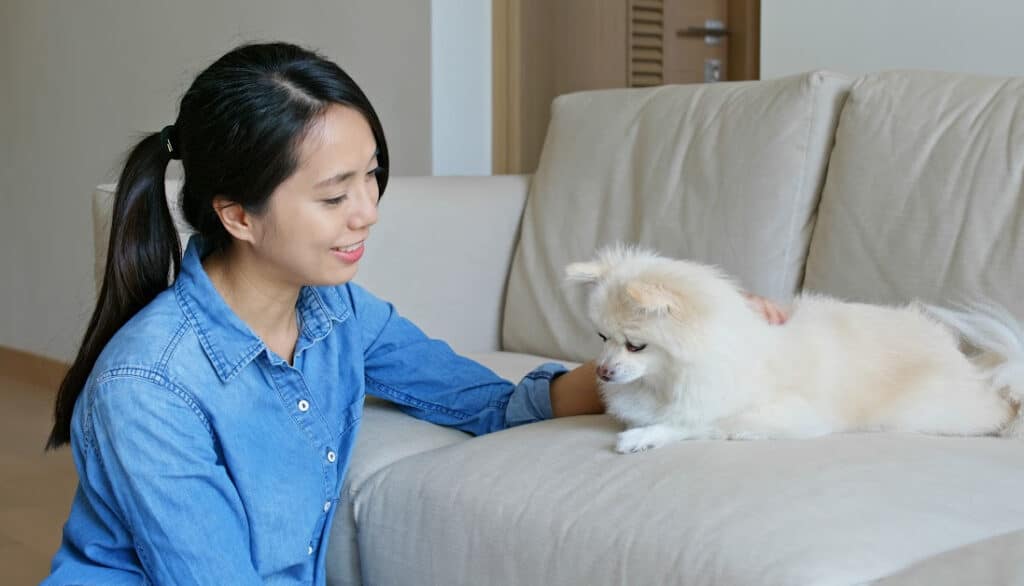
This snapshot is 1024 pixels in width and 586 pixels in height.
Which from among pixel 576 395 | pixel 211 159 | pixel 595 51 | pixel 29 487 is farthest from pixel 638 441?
pixel 595 51

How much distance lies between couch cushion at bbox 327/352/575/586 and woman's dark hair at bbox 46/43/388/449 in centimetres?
42

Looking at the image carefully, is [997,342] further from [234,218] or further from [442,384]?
[234,218]

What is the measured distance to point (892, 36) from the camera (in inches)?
114

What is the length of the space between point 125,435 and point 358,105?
502 mm

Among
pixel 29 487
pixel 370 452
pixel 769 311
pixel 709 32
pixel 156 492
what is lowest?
pixel 29 487

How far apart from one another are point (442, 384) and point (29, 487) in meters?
2.06

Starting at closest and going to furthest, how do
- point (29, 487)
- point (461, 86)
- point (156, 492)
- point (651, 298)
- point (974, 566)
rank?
point (974, 566)
point (156, 492)
point (651, 298)
point (29, 487)
point (461, 86)

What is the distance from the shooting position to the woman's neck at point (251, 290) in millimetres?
1592

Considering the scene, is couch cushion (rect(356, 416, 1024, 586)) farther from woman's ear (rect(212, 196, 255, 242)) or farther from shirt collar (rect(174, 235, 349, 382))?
woman's ear (rect(212, 196, 255, 242))

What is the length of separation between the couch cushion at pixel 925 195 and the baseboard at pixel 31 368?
362cm

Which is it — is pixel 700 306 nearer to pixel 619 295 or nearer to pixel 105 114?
pixel 619 295

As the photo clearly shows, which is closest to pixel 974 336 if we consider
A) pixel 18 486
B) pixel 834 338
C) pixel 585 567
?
pixel 834 338

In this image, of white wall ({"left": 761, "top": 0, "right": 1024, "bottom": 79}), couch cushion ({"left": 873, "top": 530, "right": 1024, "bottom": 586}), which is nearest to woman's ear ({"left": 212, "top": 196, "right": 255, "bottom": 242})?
couch cushion ({"left": 873, "top": 530, "right": 1024, "bottom": 586})

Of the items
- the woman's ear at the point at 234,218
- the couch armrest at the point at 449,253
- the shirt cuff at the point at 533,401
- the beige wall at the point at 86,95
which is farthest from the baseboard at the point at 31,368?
the woman's ear at the point at 234,218
